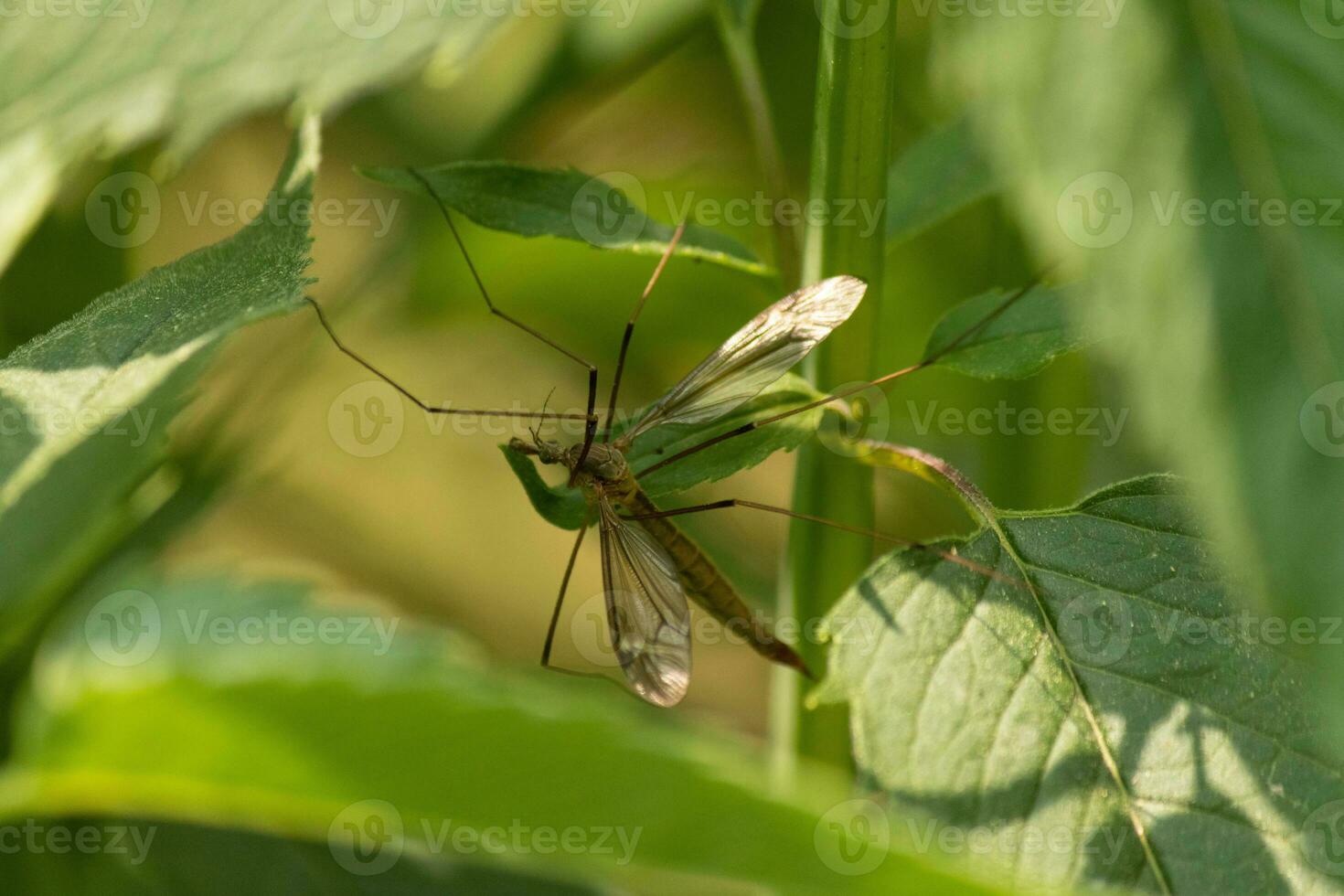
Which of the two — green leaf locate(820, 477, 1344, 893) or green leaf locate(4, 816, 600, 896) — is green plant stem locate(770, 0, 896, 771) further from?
green leaf locate(4, 816, 600, 896)

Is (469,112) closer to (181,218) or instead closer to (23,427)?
(181,218)

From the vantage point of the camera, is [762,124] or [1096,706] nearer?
[1096,706]

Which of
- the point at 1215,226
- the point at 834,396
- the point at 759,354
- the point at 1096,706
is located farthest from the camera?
the point at 759,354

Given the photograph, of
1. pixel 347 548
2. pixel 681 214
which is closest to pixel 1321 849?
pixel 681 214

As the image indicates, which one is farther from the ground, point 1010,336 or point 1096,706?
point 1010,336

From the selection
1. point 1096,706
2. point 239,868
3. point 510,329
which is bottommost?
point 239,868

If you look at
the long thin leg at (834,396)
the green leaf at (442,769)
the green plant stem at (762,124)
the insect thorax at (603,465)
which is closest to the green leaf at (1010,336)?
the long thin leg at (834,396)

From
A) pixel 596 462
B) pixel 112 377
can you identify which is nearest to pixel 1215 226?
pixel 112 377

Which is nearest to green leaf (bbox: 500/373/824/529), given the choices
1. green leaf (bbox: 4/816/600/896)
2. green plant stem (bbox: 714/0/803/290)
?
green plant stem (bbox: 714/0/803/290)

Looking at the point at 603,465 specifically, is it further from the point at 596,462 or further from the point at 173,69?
the point at 173,69
